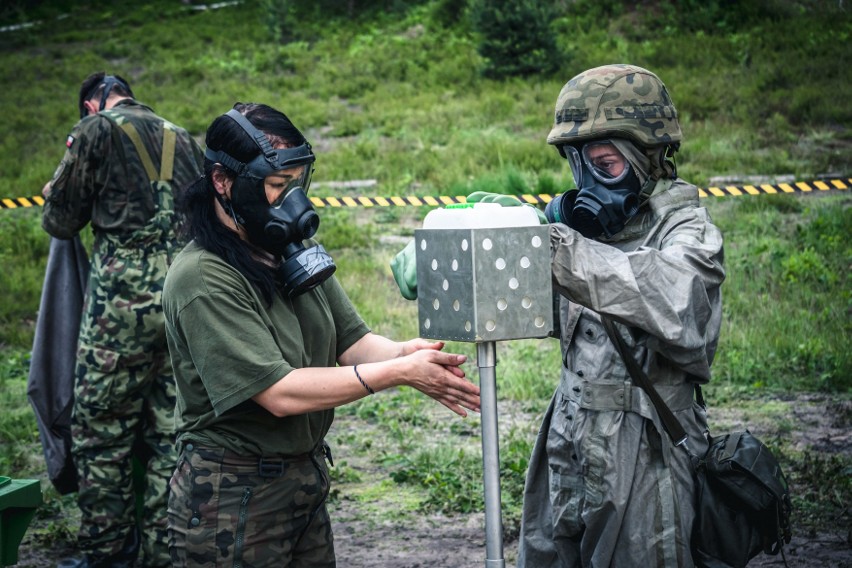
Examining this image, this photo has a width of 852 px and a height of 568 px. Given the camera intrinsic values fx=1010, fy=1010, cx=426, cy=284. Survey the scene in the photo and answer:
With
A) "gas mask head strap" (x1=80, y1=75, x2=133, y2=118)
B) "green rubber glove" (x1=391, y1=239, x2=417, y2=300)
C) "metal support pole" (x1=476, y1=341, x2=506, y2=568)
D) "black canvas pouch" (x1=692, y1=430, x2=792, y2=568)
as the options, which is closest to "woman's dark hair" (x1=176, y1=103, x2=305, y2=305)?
"green rubber glove" (x1=391, y1=239, x2=417, y2=300)

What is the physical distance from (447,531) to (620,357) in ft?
8.81

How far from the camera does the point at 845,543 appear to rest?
16.2 ft

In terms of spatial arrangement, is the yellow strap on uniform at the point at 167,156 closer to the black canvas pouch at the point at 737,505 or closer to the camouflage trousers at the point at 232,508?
the camouflage trousers at the point at 232,508

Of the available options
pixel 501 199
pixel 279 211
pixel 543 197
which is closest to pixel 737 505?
pixel 501 199

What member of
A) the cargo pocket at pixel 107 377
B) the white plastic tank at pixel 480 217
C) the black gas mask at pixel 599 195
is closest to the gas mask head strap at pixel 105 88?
the cargo pocket at pixel 107 377

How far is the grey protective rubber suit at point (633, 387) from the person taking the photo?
2635mm

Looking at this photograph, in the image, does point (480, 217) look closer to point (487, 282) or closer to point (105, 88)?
point (487, 282)

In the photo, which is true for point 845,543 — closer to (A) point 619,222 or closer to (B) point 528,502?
(B) point 528,502

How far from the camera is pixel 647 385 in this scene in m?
2.93

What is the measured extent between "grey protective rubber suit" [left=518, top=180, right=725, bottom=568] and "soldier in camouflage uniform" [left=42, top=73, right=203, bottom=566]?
2.43 metres

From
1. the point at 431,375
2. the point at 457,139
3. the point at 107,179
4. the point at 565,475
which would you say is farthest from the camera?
the point at 457,139

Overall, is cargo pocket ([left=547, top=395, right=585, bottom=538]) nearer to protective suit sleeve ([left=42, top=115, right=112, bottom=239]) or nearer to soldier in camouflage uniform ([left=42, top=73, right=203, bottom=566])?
soldier in camouflage uniform ([left=42, top=73, right=203, bottom=566])

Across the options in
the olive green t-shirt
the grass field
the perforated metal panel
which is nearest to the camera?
the perforated metal panel

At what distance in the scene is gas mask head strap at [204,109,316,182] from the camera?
289cm
